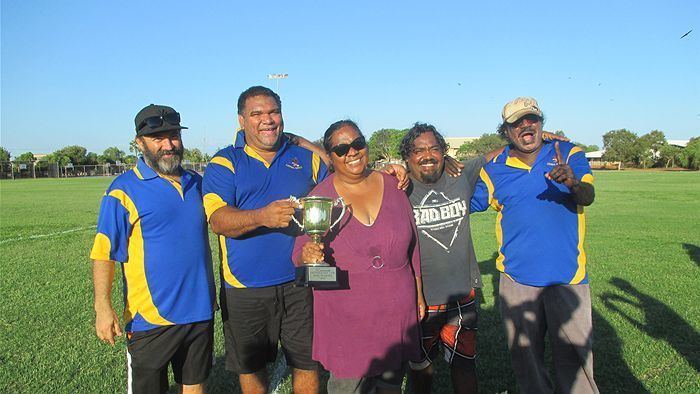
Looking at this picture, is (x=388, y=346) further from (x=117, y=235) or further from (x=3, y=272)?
(x=3, y=272)

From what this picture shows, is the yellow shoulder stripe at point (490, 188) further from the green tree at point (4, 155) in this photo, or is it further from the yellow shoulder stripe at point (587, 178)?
the green tree at point (4, 155)

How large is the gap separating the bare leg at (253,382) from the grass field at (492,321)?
2.63ft

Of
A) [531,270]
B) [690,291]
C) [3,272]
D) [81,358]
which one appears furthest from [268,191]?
[3,272]

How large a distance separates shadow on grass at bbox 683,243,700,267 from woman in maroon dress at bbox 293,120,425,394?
8.31 m

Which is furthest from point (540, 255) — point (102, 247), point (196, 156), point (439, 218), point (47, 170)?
point (196, 156)

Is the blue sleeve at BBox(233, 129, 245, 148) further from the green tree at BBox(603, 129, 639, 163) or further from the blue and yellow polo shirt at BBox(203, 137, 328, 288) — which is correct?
the green tree at BBox(603, 129, 639, 163)

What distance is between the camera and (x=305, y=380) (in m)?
3.71

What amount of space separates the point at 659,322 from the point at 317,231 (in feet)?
16.2

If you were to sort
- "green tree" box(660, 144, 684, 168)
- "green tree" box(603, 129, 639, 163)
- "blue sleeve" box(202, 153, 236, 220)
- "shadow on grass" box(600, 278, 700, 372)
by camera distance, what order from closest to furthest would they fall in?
1. "blue sleeve" box(202, 153, 236, 220)
2. "shadow on grass" box(600, 278, 700, 372)
3. "green tree" box(660, 144, 684, 168)
4. "green tree" box(603, 129, 639, 163)

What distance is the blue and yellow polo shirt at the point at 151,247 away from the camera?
3.25 metres

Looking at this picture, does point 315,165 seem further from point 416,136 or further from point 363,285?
point 363,285

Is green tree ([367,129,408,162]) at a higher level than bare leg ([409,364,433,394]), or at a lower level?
higher

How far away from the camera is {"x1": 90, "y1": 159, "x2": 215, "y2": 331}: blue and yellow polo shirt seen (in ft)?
10.7

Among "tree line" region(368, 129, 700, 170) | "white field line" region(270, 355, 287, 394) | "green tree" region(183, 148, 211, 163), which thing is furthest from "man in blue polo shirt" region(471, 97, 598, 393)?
"green tree" region(183, 148, 211, 163)
